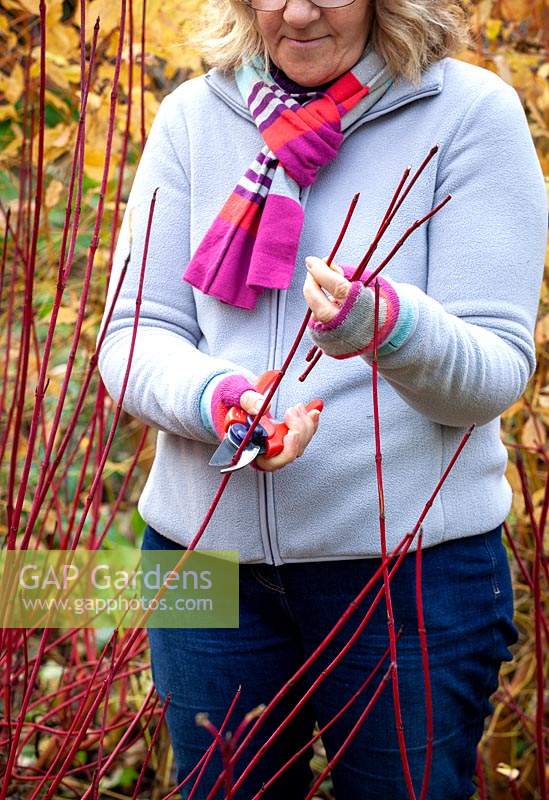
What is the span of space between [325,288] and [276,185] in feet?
1.09

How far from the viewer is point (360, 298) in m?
1.06

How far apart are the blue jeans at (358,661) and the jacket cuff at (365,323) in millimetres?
368

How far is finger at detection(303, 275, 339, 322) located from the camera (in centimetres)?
107

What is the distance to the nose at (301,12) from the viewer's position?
4.25ft

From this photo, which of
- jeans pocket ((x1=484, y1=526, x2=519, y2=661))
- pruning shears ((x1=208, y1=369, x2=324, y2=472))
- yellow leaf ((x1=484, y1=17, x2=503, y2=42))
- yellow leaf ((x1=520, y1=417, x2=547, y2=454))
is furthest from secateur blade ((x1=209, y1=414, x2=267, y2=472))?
yellow leaf ((x1=484, y1=17, x2=503, y2=42))

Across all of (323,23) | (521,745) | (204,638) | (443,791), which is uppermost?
(323,23)

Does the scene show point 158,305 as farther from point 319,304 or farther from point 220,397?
point 319,304

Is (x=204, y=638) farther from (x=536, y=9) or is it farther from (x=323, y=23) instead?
(x=536, y=9)

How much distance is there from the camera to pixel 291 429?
117cm

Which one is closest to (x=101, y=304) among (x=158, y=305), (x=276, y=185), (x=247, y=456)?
(x=158, y=305)

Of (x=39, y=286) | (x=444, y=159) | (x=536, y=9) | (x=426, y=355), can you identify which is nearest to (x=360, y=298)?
(x=426, y=355)

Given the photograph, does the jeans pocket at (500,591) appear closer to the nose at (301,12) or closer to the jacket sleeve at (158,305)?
the jacket sleeve at (158,305)

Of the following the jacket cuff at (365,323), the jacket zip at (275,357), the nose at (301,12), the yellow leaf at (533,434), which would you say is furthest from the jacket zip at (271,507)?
the yellow leaf at (533,434)

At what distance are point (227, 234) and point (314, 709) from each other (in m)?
0.72
